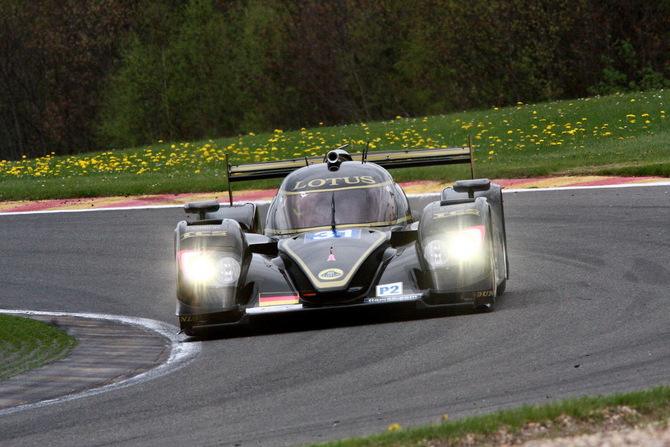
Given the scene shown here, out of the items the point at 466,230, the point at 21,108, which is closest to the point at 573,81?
the point at 21,108

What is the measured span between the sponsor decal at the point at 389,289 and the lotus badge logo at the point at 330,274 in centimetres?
32

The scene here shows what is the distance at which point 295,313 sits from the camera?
26.1 feet

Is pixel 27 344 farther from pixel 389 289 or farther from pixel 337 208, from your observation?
pixel 389 289

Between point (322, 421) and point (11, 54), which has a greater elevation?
point (11, 54)

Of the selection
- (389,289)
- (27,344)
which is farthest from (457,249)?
(27,344)

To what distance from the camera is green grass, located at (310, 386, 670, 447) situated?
15.1 feet

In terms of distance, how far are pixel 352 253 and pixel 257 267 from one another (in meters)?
0.78

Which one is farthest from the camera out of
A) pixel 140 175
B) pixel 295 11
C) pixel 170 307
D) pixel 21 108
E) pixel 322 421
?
pixel 21 108

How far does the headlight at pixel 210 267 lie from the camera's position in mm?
8211

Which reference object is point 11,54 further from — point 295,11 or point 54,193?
point 54,193

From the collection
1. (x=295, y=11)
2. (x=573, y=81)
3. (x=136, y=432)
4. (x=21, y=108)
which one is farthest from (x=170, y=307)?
(x=21, y=108)

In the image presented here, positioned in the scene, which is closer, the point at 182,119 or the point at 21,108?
the point at 182,119

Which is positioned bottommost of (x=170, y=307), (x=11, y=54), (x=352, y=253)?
(x=170, y=307)

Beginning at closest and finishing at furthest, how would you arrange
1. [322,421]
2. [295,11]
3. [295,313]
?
1. [322,421]
2. [295,313]
3. [295,11]
